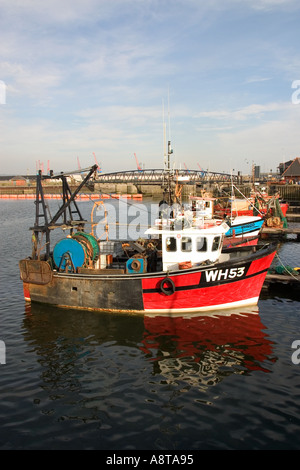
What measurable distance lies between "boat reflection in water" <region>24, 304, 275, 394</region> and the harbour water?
1.8 inches

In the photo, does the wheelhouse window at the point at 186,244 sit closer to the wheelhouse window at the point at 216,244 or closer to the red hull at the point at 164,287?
the wheelhouse window at the point at 216,244

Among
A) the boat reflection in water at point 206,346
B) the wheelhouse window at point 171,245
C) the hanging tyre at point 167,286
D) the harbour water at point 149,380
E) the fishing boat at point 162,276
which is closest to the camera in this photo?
the harbour water at point 149,380

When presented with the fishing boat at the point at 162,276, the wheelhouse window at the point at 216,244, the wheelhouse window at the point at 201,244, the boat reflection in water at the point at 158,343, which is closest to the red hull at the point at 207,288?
the fishing boat at the point at 162,276

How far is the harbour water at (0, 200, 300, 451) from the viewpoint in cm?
880

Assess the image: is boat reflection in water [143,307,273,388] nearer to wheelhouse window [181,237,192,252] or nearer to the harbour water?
the harbour water

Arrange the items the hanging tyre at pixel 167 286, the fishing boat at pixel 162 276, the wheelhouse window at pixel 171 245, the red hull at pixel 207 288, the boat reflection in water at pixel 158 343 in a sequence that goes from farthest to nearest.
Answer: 1. the wheelhouse window at pixel 171 245
2. the fishing boat at pixel 162 276
3. the red hull at pixel 207 288
4. the hanging tyre at pixel 167 286
5. the boat reflection in water at pixel 158 343

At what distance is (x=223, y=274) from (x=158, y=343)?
4.38 meters

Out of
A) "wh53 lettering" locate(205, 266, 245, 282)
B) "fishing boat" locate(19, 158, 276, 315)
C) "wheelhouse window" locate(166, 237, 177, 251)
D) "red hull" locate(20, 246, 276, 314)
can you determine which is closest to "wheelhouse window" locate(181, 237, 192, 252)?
"fishing boat" locate(19, 158, 276, 315)

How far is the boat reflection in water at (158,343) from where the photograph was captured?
39.2ft

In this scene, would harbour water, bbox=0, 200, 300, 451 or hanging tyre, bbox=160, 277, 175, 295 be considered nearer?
harbour water, bbox=0, 200, 300, 451

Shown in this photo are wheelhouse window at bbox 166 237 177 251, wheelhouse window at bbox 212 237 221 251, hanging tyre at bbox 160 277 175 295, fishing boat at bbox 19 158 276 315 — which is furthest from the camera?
wheelhouse window at bbox 212 237 221 251

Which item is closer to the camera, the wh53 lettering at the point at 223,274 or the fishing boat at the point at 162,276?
the wh53 lettering at the point at 223,274

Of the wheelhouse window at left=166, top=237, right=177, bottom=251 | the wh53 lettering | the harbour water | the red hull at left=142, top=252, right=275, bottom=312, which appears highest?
the wheelhouse window at left=166, top=237, right=177, bottom=251

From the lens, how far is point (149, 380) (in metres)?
11.3
